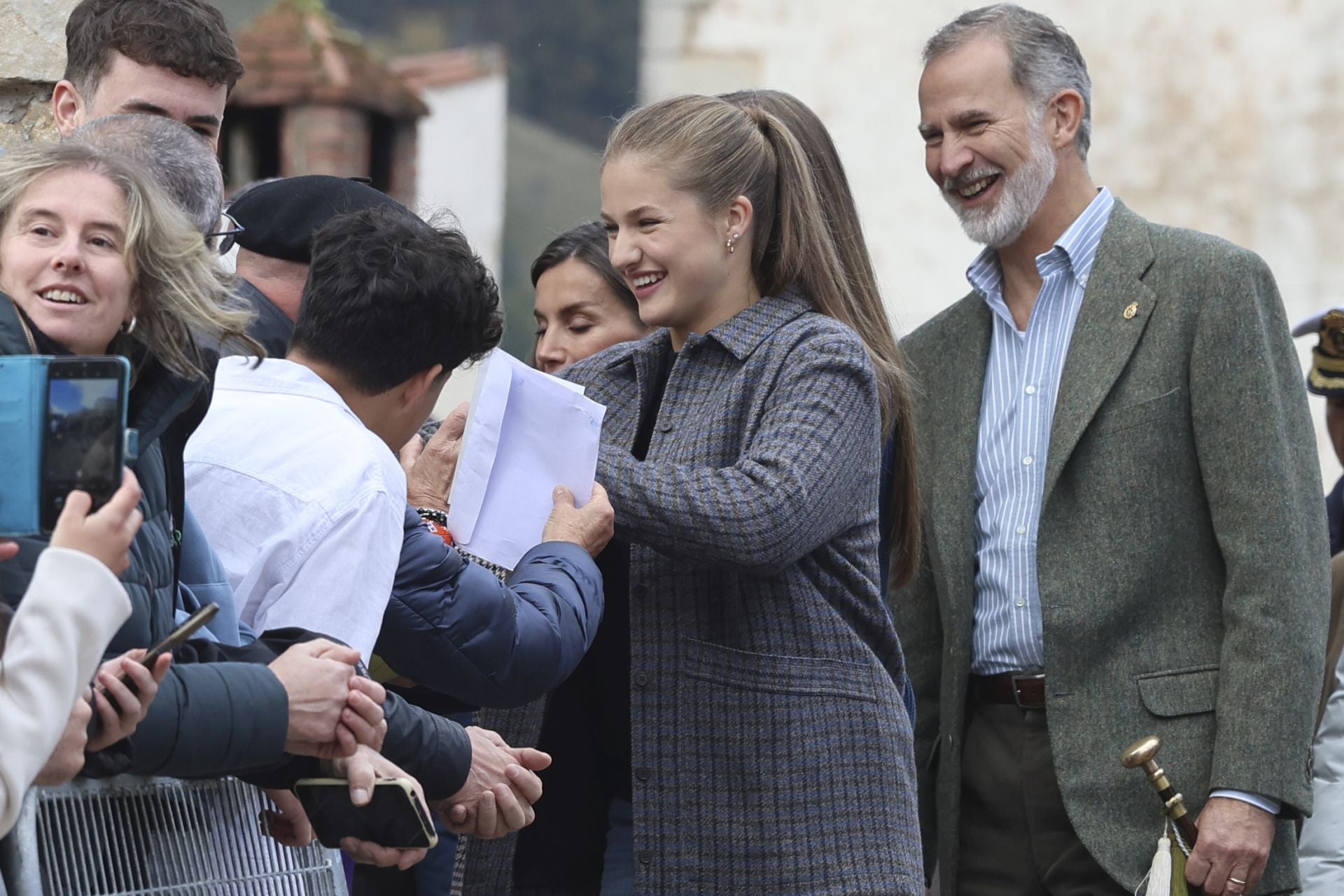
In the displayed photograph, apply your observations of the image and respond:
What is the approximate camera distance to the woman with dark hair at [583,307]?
4.12m

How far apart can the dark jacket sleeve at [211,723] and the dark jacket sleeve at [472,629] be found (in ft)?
1.50

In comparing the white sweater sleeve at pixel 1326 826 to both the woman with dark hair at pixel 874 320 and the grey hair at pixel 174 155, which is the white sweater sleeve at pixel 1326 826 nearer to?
the woman with dark hair at pixel 874 320

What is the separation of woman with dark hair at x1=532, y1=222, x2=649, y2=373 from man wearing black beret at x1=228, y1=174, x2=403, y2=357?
0.77 m

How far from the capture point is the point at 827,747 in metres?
2.95

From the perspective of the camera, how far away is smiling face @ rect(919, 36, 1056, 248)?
3.97m

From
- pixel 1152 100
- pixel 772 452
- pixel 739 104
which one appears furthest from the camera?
pixel 1152 100

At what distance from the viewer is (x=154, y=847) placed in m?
2.33

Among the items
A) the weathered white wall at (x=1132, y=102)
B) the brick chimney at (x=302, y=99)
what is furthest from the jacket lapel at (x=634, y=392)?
the weathered white wall at (x=1132, y=102)

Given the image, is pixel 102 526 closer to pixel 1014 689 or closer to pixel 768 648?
pixel 768 648

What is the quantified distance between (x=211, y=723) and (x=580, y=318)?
Answer: 2095 mm

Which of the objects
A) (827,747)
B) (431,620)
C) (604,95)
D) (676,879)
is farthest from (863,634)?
(604,95)

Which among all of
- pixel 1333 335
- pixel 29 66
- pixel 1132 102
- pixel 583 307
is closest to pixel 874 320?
pixel 583 307

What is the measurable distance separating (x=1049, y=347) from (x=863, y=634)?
1.07m

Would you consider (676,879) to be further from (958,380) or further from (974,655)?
(958,380)
